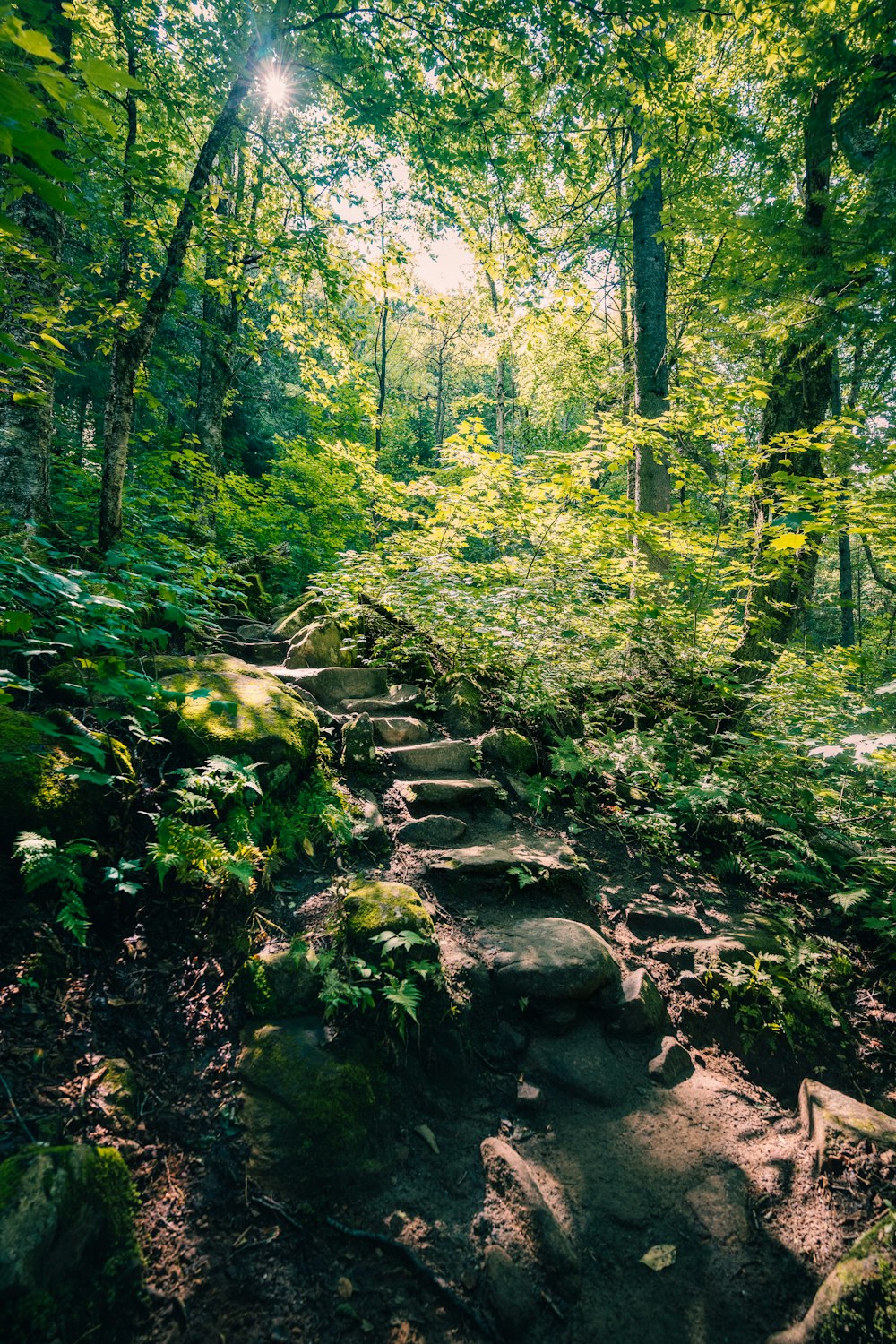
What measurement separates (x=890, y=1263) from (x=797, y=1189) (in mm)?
491

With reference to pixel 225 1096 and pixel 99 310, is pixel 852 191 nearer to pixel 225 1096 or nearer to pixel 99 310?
pixel 99 310

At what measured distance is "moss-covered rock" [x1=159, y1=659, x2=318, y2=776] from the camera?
3654mm

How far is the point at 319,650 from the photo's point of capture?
6.85 metres

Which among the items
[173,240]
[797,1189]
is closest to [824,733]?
[797,1189]

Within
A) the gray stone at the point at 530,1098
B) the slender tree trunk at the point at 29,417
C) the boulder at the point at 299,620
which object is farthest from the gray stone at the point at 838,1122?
the slender tree trunk at the point at 29,417

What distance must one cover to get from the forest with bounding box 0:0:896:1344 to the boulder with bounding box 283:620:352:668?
72 mm

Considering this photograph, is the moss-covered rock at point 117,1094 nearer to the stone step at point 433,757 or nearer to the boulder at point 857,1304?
the boulder at point 857,1304

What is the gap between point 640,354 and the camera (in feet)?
28.9

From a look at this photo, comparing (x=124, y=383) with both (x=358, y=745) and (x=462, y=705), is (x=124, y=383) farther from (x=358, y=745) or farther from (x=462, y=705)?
(x=462, y=705)

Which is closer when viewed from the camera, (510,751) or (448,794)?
(448,794)

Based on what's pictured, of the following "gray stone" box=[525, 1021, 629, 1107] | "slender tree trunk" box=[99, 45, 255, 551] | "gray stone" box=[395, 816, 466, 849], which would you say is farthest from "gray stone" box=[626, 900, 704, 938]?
"slender tree trunk" box=[99, 45, 255, 551]

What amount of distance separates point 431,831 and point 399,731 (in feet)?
4.39

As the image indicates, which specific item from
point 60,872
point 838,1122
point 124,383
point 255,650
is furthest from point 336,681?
point 838,1122

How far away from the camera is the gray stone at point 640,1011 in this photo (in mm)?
3418
